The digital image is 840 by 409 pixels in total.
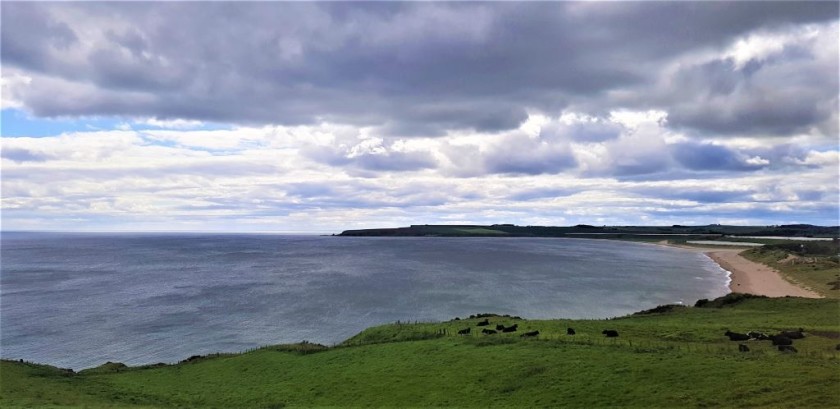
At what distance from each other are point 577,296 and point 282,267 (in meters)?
114

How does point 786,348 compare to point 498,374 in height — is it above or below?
above

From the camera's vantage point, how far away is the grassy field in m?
31.0

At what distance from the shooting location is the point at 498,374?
3806cm

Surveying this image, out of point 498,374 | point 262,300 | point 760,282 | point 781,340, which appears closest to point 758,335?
point 781,340

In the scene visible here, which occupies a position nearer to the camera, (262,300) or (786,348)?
(786,348)

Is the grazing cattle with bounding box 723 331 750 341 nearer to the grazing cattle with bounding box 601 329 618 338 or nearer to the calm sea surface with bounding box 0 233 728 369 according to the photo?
the grazing cattle with bounding box 601 329 618 338

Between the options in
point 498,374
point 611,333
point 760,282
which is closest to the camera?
point 498,374

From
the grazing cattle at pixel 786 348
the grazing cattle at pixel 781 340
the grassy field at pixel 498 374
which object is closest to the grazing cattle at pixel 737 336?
the grassy field at pixel 498 374

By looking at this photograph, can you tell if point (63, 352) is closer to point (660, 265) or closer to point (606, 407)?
point (606, 407)

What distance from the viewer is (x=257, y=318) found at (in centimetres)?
8769

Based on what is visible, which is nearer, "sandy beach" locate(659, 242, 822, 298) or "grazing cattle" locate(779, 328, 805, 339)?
"grazing cattle" locate(779, 328, 805, 339)

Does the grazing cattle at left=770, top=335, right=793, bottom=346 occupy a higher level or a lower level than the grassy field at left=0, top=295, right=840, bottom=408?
higher

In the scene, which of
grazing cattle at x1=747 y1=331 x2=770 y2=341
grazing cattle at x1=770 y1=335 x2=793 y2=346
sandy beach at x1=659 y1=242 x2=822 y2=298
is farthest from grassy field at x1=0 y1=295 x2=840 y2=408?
sandy beach at x1=659 y1=242 x2=822 y2=298

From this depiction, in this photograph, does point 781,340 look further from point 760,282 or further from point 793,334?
point 760,282
